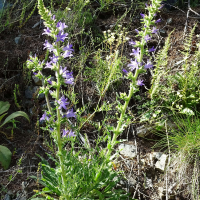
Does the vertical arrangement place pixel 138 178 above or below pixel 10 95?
below

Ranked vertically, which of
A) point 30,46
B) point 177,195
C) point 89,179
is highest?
point 30,46

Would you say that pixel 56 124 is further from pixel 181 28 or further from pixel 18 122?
pixel 181 28

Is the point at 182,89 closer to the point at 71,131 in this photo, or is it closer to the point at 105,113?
the point at 105,113

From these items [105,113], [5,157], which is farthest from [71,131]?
[105,113]

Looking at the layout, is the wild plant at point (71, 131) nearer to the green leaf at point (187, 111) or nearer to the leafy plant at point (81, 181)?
the leafy plant at point (81, 181)

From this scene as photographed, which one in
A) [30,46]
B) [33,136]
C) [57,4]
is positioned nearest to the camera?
[33,136]

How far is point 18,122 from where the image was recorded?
3.18 metres

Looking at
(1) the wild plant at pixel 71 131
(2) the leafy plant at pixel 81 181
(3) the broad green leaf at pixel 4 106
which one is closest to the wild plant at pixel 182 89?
(1) the wild plant at pixel 71 131

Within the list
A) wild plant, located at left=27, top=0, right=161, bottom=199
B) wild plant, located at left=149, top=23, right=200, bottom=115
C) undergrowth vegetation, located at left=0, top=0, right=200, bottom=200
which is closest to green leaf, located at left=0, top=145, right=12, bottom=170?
undergrowth vegetation, located at left=0, top=0, right=200, bottom=200

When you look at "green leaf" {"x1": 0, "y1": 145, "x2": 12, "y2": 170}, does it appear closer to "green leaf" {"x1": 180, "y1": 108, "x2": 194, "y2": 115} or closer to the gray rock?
the gray rock

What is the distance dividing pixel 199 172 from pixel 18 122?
2.35 meters

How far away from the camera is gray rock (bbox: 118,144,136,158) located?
2946mm

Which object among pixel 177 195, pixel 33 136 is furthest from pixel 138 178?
pixel 33 136

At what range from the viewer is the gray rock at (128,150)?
295cm
